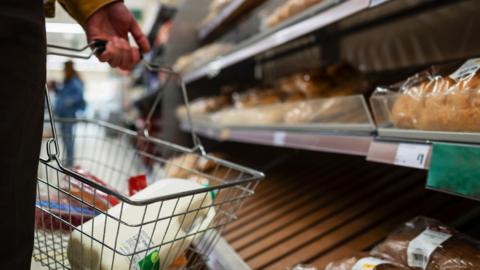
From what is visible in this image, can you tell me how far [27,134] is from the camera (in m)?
0.52

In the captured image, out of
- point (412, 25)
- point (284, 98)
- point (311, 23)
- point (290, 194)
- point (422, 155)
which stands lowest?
point (290, 194)

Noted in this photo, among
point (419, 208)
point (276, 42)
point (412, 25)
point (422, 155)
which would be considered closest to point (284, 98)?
point (276, 42)

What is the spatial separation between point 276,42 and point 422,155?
923 mm

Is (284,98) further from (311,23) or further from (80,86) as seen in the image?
(80,86)

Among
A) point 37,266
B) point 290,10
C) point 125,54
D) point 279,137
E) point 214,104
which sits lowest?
point 37,266

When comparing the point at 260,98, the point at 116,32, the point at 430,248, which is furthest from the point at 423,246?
the point at 260,98

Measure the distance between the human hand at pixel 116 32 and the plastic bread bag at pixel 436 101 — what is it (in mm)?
670

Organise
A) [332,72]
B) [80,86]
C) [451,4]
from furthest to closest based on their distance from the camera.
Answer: [80,86]
[332,72]
[451,4]

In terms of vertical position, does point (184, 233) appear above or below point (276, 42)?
below

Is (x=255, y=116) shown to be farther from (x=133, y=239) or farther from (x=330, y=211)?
(x=133, y=239)

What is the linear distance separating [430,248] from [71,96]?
16.3ft

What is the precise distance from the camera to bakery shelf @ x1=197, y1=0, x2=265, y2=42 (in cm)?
240

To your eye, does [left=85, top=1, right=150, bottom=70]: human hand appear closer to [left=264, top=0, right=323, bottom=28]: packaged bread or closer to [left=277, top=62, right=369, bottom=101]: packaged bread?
[left=264, top=0, right=323, bottom=28]: packaged bread

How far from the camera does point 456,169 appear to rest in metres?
0.73
